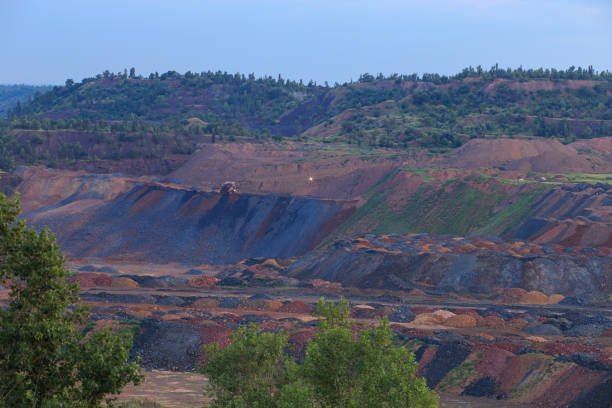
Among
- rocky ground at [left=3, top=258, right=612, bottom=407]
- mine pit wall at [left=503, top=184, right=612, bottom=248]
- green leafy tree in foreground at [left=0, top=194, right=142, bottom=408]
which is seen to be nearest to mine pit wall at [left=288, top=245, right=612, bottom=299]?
rocky ground at [left=3, top=258, right=612, bottom=407]

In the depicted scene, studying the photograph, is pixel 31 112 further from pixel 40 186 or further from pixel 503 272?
pixel 503 272

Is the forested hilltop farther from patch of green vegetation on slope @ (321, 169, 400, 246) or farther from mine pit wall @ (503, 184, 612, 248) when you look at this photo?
mine pit wall @ (503, 184, 612, 248)

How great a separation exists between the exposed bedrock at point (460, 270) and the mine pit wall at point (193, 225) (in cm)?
1299

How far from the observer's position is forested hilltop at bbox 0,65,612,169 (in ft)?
344

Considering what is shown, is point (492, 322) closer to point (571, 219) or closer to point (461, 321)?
point (461, 321)

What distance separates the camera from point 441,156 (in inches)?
3533

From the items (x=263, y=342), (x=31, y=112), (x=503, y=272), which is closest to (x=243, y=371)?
(x=263, y=342)

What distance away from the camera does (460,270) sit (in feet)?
161

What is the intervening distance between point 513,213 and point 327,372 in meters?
50.5

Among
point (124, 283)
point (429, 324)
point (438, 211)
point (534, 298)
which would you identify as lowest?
point (124, 283)

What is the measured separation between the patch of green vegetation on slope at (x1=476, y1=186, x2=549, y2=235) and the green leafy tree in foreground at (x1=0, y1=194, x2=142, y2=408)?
2041 inches

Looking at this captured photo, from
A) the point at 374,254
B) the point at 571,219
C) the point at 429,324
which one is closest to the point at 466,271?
the point at 374,254

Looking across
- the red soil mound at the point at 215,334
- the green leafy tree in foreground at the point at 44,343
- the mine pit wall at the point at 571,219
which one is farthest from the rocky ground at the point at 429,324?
the mine pit wall at the point at 571,219

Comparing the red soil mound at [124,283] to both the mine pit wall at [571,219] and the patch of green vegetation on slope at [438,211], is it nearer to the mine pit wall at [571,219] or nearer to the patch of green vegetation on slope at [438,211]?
the patch of green vegetation on slope at [438,211]
